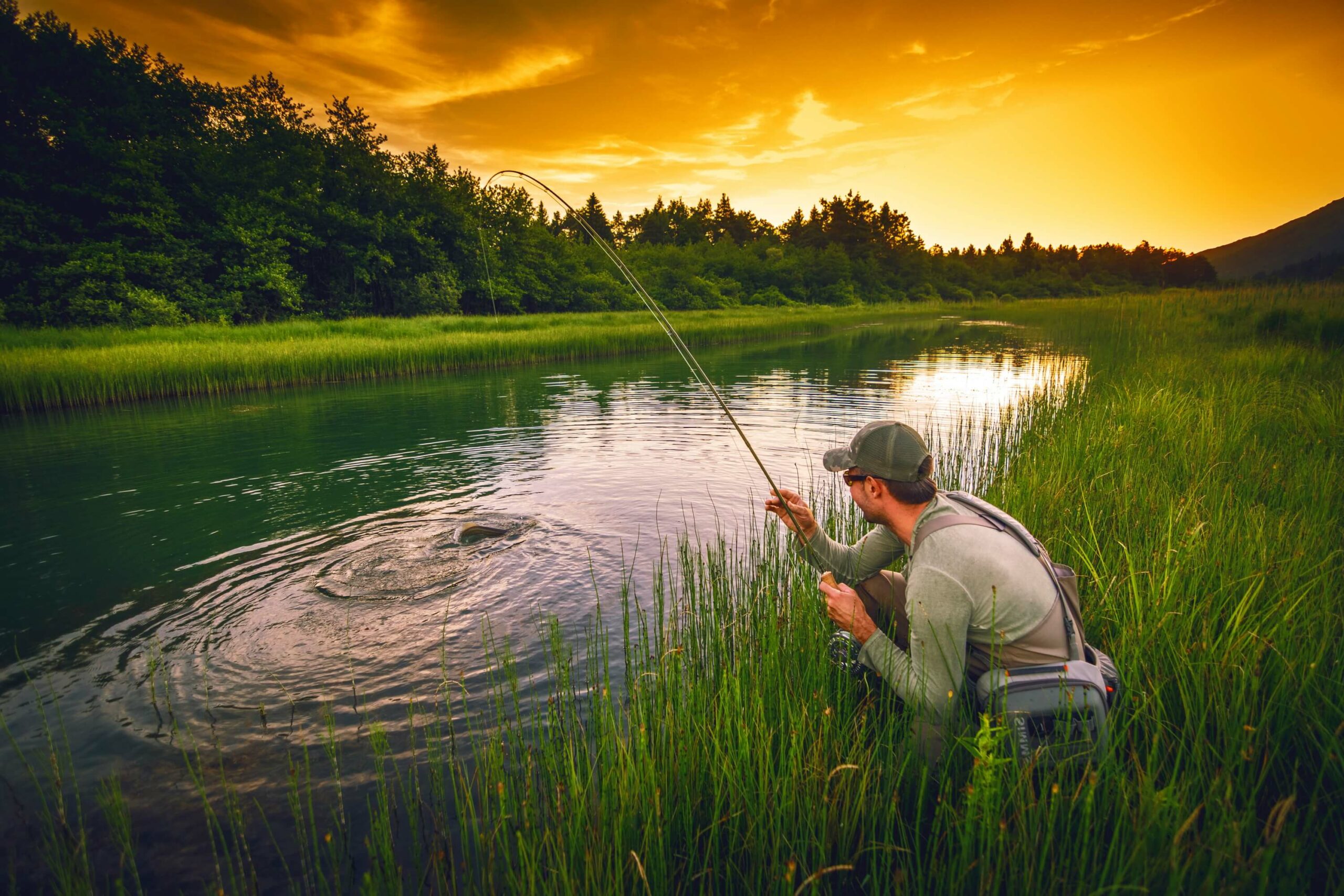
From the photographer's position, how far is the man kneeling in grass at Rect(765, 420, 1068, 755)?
2.29m

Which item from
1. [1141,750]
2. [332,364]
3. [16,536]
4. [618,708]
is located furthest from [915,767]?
[332,364]

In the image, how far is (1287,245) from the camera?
475 ft

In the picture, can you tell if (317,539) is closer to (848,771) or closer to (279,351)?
(848,771)

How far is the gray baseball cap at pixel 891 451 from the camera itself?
2602 millimetres

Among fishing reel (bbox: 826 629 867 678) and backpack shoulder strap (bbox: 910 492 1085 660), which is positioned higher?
backpack shoulder strap (bbox: 910 492 1085 660)

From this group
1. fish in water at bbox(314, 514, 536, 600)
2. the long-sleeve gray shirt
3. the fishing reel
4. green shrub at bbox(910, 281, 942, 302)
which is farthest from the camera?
green shrub at bbox(910, 281, 942, 302)

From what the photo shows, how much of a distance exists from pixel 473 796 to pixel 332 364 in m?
20.1

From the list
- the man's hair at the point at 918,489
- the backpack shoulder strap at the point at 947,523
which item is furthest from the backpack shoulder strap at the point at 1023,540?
the man's hair at the point at 918,489

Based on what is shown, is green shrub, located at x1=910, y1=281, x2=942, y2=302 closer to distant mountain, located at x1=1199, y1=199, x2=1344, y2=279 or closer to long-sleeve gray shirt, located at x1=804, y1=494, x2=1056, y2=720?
distant mountain, located at x1=1199, y1=199, x2=1344, y2=279

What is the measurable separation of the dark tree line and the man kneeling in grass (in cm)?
2056

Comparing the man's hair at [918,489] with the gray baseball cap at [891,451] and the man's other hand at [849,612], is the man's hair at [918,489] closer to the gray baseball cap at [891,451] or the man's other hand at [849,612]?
the gray baseball cap at [891,451]

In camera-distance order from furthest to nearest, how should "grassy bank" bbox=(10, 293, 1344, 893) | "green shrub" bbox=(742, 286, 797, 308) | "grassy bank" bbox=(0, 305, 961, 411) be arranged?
"green shrub" bbox=(742, 286, 797, 308) → "grassy bank" bbox=(0, 305, 961, 411) → "grassy bank" bbox=(10, 293, 1344, 893)

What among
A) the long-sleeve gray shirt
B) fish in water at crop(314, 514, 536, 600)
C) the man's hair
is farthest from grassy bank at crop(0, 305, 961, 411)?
the long-sleeve gray shirt

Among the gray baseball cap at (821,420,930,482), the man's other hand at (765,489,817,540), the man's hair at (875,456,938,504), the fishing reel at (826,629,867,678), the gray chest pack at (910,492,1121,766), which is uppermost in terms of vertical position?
the gray baseball cap at (821,420,930,482)
